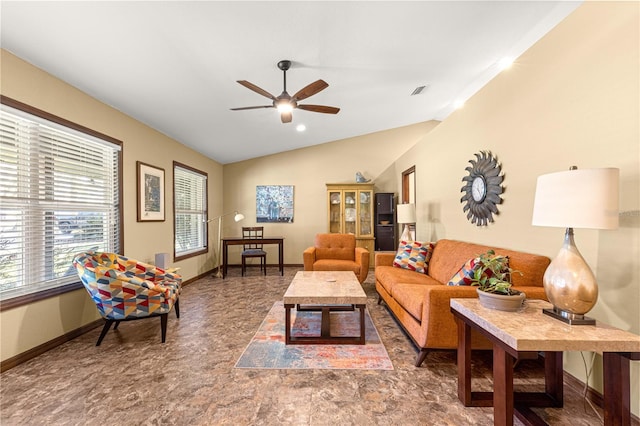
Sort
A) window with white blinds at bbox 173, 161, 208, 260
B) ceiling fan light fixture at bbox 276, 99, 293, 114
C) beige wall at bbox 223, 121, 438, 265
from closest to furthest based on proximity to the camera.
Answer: ceiling fan light fixture at bbox 276, 99, 293, 114 < window with white blinds at bbox 173, 161, 208, 260 < beige wall at bbox 223, 121, 438, 265

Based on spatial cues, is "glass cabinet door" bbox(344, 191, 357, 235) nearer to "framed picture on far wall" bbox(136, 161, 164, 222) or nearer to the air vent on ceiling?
the air vent on ceiling

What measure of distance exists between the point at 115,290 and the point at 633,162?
369 centimetres

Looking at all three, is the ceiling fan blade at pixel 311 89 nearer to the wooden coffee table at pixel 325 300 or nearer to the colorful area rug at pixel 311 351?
the wooden coffee table at pixel 325 300

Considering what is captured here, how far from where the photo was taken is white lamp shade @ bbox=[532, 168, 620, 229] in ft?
4.16

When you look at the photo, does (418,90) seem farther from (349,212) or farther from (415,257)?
(349,212)

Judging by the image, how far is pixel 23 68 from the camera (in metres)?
2.27

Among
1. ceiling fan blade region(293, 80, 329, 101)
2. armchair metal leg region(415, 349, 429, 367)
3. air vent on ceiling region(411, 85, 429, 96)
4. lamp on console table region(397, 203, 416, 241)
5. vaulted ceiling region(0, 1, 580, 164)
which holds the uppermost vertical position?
Answer: air vent on ceiling region(411, 85, 429, 96)

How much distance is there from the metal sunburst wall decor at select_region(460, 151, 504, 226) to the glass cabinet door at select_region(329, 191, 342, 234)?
9.90ft

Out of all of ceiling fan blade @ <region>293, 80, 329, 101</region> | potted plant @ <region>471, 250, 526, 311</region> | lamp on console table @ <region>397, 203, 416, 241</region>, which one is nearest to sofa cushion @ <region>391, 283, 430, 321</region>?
potted plant @ <region>471, 250, 526, 311</region>

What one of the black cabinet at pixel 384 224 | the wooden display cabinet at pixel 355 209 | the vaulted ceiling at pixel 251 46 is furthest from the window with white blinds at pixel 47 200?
the black cabinet at pixel 384 224

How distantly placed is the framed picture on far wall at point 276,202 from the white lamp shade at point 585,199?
5.27 metres

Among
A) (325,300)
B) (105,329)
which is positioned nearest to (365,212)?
(325,300)

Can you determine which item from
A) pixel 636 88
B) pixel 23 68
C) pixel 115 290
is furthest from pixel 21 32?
pixel 636 88

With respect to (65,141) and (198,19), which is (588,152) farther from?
(65,141)
